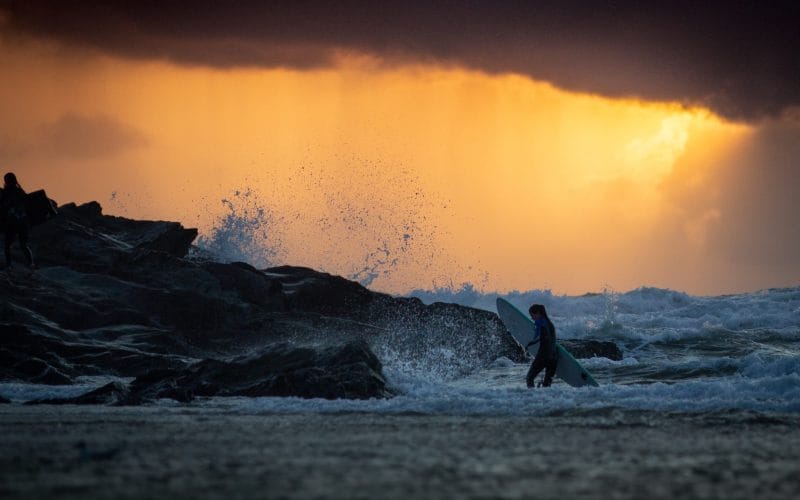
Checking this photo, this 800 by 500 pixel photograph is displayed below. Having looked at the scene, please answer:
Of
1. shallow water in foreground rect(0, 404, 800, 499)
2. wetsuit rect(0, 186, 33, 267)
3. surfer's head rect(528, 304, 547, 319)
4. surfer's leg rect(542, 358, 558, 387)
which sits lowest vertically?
shallow water in foreground rect(0, 404, 800, 499)

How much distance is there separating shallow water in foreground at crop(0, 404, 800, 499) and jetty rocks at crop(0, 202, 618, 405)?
670 cm

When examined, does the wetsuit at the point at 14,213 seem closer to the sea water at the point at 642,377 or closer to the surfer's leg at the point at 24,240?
the surfer's leg at the point at 24,240

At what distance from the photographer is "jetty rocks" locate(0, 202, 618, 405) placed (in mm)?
20172

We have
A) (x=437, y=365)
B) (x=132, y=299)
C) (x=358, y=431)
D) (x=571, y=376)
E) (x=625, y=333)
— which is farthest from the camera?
(x=625, y=333)

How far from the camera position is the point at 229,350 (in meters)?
24.2

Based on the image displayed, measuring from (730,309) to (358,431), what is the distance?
42.1 m

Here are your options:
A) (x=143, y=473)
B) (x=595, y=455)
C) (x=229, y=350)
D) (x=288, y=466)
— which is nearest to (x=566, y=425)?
(x=595, y=455)

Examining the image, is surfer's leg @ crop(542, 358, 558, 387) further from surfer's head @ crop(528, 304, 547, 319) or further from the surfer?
surfer's head @ crop(528, 304, 547, 319)

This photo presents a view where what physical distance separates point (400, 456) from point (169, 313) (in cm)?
1830

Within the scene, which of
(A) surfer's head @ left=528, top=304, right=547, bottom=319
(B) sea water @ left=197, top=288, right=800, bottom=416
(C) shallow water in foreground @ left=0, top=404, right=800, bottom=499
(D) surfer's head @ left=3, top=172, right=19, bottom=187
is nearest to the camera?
(C) shallow water in foreground @ left=0, top=404, right=800, bottom=499

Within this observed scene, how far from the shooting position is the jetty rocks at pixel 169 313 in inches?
794

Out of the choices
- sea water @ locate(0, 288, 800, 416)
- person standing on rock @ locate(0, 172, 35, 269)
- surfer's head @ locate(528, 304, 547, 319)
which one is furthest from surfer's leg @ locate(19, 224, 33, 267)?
surfer's head @ locate(528, 304, 547, 319)

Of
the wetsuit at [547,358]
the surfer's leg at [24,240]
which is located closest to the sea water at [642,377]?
the wetsuit at [547,358]

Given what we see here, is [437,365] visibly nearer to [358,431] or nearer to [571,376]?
[571,376]
